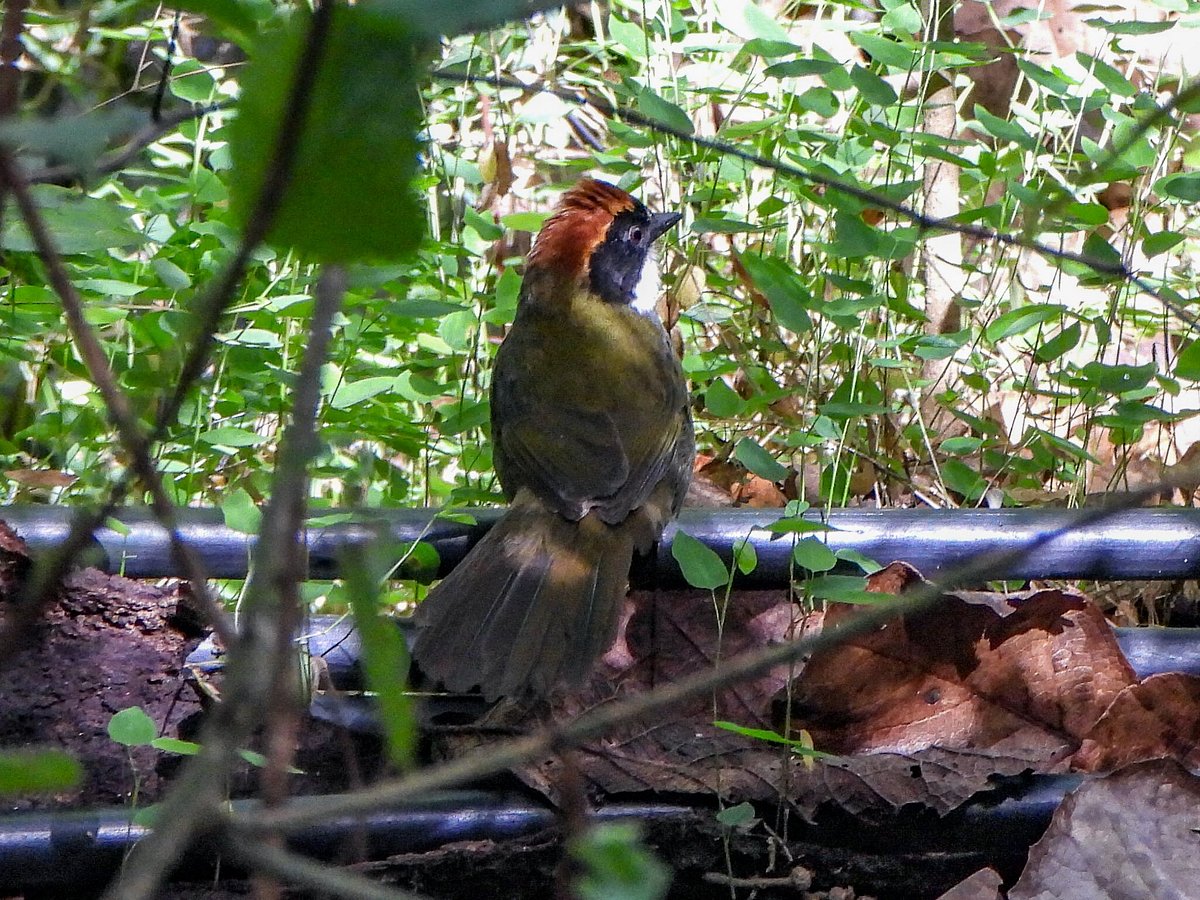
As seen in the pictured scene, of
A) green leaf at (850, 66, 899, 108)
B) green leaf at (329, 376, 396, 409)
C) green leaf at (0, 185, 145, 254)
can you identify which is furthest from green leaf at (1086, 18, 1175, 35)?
green leaf at (0, 185, 145, 254)

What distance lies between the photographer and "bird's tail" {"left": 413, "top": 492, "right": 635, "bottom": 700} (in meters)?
2.84

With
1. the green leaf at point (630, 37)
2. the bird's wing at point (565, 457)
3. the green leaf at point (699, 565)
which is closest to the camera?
the green leaf at point (699, 565)

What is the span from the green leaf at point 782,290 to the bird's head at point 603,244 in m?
1.73

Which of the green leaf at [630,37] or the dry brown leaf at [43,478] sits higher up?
the green leaf at [630,37]

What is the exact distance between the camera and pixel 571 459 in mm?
3879

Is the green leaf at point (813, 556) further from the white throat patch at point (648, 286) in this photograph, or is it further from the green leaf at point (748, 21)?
the white throat patch at point (648, 286)

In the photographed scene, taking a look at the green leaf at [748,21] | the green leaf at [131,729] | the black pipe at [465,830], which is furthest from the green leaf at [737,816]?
the green leaf at [748,21]

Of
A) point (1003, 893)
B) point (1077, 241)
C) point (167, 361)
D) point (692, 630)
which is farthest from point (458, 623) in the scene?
point (1077, 241)

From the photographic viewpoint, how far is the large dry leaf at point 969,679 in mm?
2607

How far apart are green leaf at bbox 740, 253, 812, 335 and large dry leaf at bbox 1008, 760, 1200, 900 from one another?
3.44ft

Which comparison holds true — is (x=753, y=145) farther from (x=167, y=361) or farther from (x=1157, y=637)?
(x=167, y=361)

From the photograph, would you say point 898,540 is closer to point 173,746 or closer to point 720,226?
point 720,226

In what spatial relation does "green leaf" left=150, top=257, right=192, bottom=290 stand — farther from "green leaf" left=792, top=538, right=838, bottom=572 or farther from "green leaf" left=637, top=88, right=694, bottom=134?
"green leaf" left=792, top=538, right=838, bottom=572

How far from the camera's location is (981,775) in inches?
89.8
